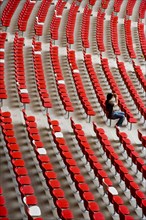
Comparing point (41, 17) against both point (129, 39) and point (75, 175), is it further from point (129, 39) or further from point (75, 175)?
point (75, 175)

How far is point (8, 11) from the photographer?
701 inches

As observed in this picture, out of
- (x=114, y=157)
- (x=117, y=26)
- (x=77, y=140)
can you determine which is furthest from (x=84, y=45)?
(x=114, y=157)

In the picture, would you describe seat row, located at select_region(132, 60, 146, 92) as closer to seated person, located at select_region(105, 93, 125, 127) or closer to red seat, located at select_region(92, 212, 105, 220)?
seated person, located at select_region(105, 93, 125, 127)

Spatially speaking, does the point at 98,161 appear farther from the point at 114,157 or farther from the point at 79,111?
the point at 79,111

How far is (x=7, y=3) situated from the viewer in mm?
18672

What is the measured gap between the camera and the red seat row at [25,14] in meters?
16.6

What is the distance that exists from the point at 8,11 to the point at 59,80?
237 inches

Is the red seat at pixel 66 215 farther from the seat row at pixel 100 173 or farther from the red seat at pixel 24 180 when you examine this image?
the red seat at pixel 24 180

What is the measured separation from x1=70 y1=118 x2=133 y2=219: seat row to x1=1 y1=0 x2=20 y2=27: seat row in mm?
7053

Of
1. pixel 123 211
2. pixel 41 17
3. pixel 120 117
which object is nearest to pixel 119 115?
pixel 120 117

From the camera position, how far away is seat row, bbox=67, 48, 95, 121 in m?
11.8

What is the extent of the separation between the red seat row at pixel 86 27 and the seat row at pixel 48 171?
5.74 metres

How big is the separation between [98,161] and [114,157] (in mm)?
646

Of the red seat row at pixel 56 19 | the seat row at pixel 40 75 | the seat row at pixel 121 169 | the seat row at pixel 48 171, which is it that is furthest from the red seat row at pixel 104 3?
the seat row at pixel 48 171
